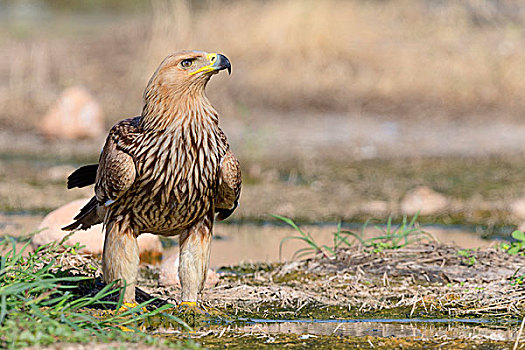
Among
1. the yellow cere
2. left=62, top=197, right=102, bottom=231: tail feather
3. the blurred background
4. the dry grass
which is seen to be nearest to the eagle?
the yellow cere

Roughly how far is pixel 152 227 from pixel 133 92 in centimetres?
993

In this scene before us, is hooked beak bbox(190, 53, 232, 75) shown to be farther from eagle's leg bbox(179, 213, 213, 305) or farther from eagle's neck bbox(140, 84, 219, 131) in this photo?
eagle's leg bbox(179, 213, 213, 305)

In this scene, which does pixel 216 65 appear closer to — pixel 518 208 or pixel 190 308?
pixel 190 308

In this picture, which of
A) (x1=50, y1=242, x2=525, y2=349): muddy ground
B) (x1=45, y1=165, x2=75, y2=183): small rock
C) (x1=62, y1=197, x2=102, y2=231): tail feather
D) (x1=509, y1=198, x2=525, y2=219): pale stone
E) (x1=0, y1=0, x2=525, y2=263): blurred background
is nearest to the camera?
(x1=50, y1=242, x2=525, y2=349): muddy ground

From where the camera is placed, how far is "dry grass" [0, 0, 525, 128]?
14.7 m

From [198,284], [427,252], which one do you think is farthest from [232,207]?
[427,252]

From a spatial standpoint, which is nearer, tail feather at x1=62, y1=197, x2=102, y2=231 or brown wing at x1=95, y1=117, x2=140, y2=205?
brown wing at x1=95, y1=117, x2=140, y2=205

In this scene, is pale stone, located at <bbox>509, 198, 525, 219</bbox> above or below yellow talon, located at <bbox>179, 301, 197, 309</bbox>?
above

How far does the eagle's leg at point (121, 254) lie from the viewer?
5223mm

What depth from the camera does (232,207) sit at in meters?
5.53

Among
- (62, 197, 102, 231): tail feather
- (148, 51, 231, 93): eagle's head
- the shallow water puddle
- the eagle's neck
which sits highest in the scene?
(148, 51, 231, 93): eagle's head

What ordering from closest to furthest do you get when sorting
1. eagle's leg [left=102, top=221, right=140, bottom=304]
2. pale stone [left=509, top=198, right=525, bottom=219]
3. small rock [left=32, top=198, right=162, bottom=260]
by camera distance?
eagle's leg [left=102, top=221, right=140, bottom=304] → small rock [left=32, top=198, right=162, bottom=260] → pale stone [left=509, top=198, right=525, bottom=219]

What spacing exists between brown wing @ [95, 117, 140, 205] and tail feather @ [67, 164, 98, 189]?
43cm

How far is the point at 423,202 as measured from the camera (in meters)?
9.14
